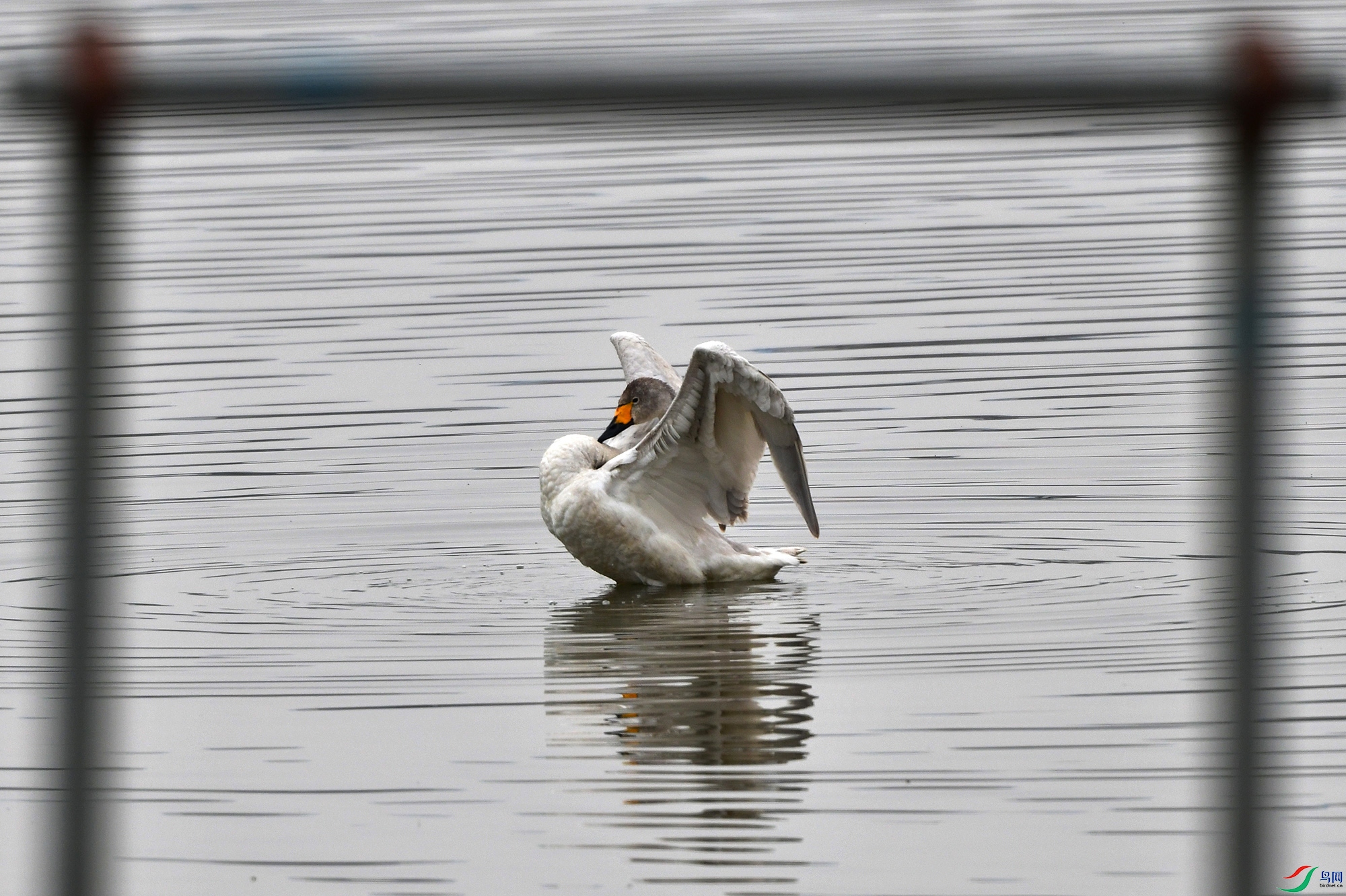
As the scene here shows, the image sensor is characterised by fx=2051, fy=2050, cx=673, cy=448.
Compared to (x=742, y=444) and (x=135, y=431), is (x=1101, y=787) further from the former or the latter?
(x=135, y=431)

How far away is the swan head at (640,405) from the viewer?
8.04 m

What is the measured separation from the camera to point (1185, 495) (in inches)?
328

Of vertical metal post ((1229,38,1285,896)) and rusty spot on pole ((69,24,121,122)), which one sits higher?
rusty spot on pole ((69,24,121,122))

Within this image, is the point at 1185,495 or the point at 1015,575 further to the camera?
the point at 1185,495

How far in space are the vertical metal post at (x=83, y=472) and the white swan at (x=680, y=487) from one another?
5.48 metres

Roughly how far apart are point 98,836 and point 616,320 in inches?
370

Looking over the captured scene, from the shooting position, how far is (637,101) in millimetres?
1621

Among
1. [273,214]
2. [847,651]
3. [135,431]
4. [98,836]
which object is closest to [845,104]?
[98,836]

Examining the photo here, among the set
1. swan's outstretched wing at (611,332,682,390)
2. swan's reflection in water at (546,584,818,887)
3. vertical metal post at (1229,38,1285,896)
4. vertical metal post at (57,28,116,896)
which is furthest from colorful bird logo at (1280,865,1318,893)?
swan's outstretched wing at (611,332,682,390)

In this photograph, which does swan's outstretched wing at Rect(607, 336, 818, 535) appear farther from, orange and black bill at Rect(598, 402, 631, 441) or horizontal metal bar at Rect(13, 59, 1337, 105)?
horizontal metal bar at Rect(13, 59, 1337, 105)

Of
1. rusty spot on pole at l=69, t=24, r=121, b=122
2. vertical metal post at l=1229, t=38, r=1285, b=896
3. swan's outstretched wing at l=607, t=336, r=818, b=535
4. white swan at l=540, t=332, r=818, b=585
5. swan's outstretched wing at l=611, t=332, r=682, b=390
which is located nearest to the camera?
rusty spot on pole at l=69, t=24, r=121, b=122

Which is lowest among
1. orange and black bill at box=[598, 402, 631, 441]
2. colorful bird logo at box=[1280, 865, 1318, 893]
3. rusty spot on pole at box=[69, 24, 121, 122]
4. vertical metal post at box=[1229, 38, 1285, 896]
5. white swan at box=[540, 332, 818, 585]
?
colorful bird logo at box=[1280, 865, 1318, 893]

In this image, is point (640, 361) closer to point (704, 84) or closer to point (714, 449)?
point (714, 449)

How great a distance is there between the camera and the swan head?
804 centimetres
